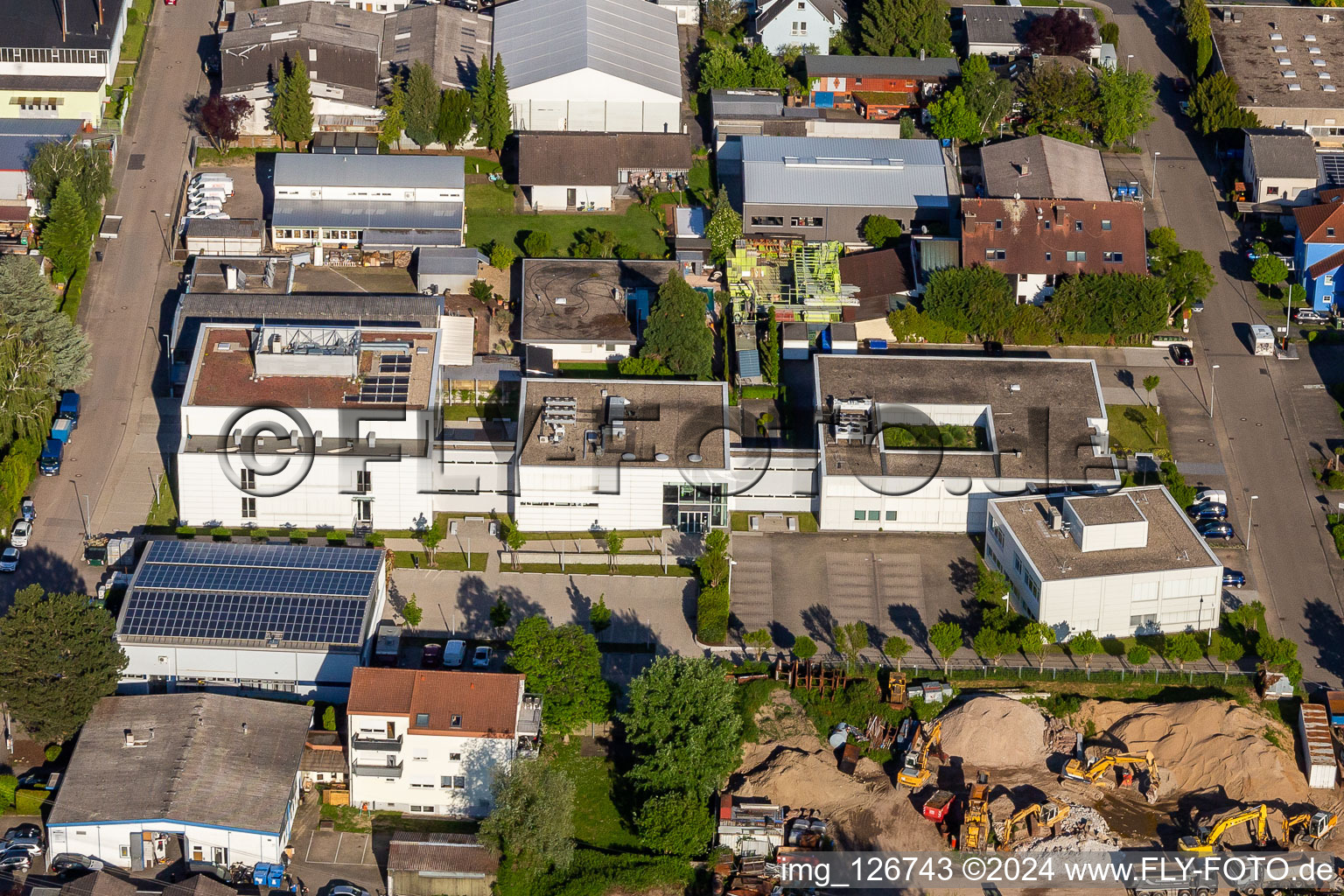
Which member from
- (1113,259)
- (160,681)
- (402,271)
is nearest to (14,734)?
(160,681)

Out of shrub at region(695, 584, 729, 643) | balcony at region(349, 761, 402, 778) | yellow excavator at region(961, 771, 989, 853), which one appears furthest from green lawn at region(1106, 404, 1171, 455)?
balcony at region(349, 761, 402, 778)

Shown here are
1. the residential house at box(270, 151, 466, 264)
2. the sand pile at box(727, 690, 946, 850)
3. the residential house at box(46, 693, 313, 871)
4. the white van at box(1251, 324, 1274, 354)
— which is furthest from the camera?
the residential house at box(270, 151, 466, 264)

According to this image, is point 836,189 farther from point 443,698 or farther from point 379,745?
point 379,745

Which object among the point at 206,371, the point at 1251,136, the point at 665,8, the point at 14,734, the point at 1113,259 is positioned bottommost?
the point at 14,734

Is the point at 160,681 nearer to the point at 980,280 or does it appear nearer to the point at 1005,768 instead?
the point at 1005,768

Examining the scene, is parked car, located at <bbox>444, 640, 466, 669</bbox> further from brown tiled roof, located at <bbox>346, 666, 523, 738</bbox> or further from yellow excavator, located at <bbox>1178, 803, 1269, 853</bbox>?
yellow excavator, located at <bbox>1178, 803, 1269, 853</bbox>

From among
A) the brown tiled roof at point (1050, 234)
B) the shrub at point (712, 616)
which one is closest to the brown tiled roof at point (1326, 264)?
the brown tiled roof at point (1050, 234)
